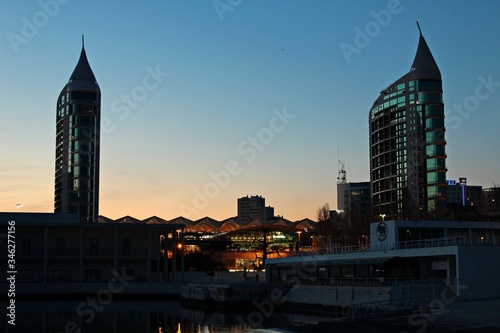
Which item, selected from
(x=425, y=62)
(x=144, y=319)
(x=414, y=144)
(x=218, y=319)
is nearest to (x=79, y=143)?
(x=414, y=144)

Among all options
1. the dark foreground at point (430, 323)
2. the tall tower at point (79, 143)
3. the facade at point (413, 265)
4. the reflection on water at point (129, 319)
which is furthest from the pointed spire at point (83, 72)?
the dark foreground at point (430, 323)

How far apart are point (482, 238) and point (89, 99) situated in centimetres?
13616

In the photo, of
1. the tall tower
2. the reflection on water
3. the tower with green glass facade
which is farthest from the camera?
the tall tower

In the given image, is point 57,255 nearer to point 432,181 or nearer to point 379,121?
point 432,181

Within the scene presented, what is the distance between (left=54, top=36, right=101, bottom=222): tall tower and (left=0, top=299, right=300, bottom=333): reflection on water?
106276mm

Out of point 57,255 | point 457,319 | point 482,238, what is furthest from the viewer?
point 57,255

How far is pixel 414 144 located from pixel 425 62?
67.5ft

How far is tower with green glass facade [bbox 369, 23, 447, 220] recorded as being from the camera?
A: 526 ft

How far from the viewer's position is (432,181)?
161 metres

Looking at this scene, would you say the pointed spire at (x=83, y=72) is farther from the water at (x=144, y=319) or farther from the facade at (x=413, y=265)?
the facade at (x=413, y=265)

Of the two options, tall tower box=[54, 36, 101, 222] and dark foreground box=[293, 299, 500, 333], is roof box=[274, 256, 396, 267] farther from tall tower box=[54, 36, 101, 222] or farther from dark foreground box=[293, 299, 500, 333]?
tall tower box=[54, 36, 101, 222]

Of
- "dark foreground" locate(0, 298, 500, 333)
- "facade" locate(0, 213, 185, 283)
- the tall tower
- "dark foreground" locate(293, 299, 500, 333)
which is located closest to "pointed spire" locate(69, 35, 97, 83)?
the tall tower

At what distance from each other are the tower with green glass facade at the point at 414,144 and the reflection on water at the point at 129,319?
87.3 meters

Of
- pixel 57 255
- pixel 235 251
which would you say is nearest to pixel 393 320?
pixel 57 255
